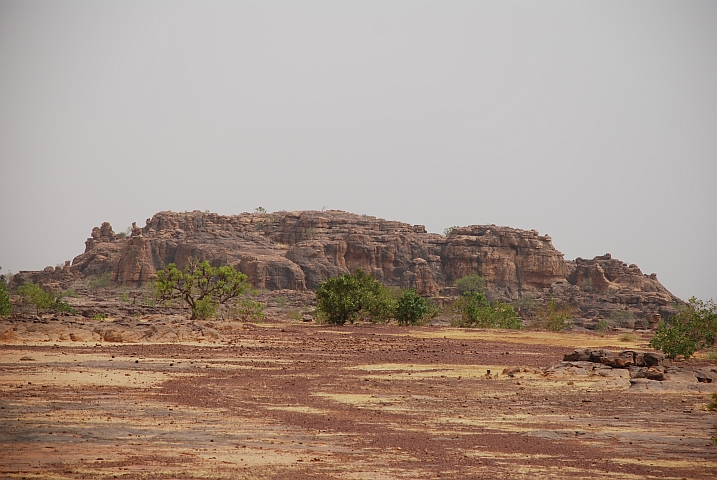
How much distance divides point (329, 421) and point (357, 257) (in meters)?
90.6

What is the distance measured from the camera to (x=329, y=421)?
11.8 meters

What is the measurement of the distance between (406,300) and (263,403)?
117ft

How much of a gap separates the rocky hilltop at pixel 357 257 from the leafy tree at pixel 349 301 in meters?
44.9

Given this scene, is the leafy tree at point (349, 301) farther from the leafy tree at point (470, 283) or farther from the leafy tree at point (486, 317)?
the leafy tree at point (470, 283)

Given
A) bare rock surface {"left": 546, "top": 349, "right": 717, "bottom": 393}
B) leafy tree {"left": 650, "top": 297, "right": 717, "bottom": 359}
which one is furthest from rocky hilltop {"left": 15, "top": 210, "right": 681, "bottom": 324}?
bare rock surface {"left": 546, "top": 349, "right": 717, "bottom": 393}

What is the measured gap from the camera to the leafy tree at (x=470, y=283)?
96000mm

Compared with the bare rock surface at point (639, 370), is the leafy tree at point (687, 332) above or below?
above

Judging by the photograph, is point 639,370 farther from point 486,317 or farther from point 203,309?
point 486,317

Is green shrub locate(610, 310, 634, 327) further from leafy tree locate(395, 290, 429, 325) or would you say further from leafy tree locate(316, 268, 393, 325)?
leafy tree locate(316, 268, 393, 325)

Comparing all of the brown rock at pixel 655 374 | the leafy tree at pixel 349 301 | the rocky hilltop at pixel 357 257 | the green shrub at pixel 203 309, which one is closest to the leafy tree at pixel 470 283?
the rocky hilltop at pixel 357 257

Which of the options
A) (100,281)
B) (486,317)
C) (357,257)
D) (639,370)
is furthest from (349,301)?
(100,281)

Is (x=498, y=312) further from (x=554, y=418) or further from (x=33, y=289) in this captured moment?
(x=554, y=418)

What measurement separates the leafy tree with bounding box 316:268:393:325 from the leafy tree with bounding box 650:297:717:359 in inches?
754

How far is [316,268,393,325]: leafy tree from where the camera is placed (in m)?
45.7
